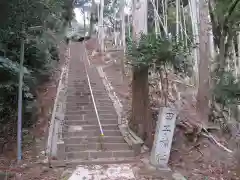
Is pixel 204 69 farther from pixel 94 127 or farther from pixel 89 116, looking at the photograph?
pixel 89 116

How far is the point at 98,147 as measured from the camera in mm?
7742

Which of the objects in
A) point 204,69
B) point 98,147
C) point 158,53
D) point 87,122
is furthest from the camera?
point 87,122

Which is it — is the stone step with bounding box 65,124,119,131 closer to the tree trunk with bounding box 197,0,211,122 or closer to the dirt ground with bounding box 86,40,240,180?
the dirt ground with bounding box 86,40,240,180

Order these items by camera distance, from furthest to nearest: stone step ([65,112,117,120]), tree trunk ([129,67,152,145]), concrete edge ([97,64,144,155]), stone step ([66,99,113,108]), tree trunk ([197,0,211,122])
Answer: stone step ([66,99,113,108]) → stone step ([65,112,117,120]) → tree trunk ([197,0,211,122]) → tree trunk ([129,67,152,145]) → concrete edge ([97,64,144,155])

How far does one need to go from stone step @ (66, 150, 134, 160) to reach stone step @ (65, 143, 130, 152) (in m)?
0.26

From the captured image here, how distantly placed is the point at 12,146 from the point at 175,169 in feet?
12.9

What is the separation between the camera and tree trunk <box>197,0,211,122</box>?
A: 852 cm

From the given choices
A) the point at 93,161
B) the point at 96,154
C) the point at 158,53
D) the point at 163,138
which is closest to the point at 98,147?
the point at 96,154

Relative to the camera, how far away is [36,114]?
29.6 feet

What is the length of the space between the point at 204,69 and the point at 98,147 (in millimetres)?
3586

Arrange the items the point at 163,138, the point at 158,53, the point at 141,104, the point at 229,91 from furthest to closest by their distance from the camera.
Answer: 1. the point at 141,104
2. the point at 229,91
3. the point at 163,138
4. the point at 158,53

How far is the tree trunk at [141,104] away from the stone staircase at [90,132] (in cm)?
55

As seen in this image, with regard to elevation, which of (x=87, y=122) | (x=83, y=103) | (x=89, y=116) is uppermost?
(x=83, y=103)

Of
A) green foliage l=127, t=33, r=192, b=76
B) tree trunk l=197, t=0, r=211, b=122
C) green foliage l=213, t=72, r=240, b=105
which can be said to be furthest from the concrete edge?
green foliage l=213, t=72, r=240, b=105
